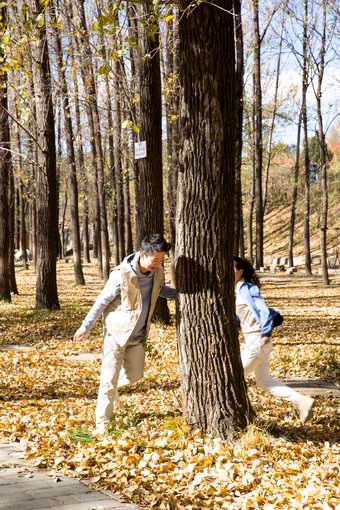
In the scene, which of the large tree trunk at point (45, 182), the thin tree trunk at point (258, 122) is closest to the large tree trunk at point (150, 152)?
the large tree trunk at point (45, 182)

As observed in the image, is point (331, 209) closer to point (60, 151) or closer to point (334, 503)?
point (60, 151)

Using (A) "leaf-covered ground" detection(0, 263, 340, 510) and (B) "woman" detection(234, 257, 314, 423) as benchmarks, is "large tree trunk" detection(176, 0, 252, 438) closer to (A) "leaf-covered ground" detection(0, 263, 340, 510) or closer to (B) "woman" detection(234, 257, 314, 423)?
(A) "leaf-covered ground" detection(0, 263, 340, 510)

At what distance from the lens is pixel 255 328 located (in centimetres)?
541

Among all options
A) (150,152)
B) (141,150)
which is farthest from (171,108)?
(141,150)

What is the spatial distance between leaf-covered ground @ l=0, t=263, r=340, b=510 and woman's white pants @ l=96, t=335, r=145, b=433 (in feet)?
0.56

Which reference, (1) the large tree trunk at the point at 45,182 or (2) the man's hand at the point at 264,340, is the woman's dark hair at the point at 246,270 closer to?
(2) the man's hand at the point at 264,340

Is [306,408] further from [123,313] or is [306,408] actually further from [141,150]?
[141,150]

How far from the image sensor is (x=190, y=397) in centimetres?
468

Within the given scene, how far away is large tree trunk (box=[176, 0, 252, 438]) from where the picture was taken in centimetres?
448

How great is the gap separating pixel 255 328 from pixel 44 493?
265cm

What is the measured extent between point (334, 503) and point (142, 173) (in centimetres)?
833

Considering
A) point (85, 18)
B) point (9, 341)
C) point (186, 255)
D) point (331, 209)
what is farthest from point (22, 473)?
point (331, 209)

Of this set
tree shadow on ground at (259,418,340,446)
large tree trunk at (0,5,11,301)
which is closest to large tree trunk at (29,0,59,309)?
large tree trunk at (0,5,11,301)

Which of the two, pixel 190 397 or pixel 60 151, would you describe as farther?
pixel 60 151
